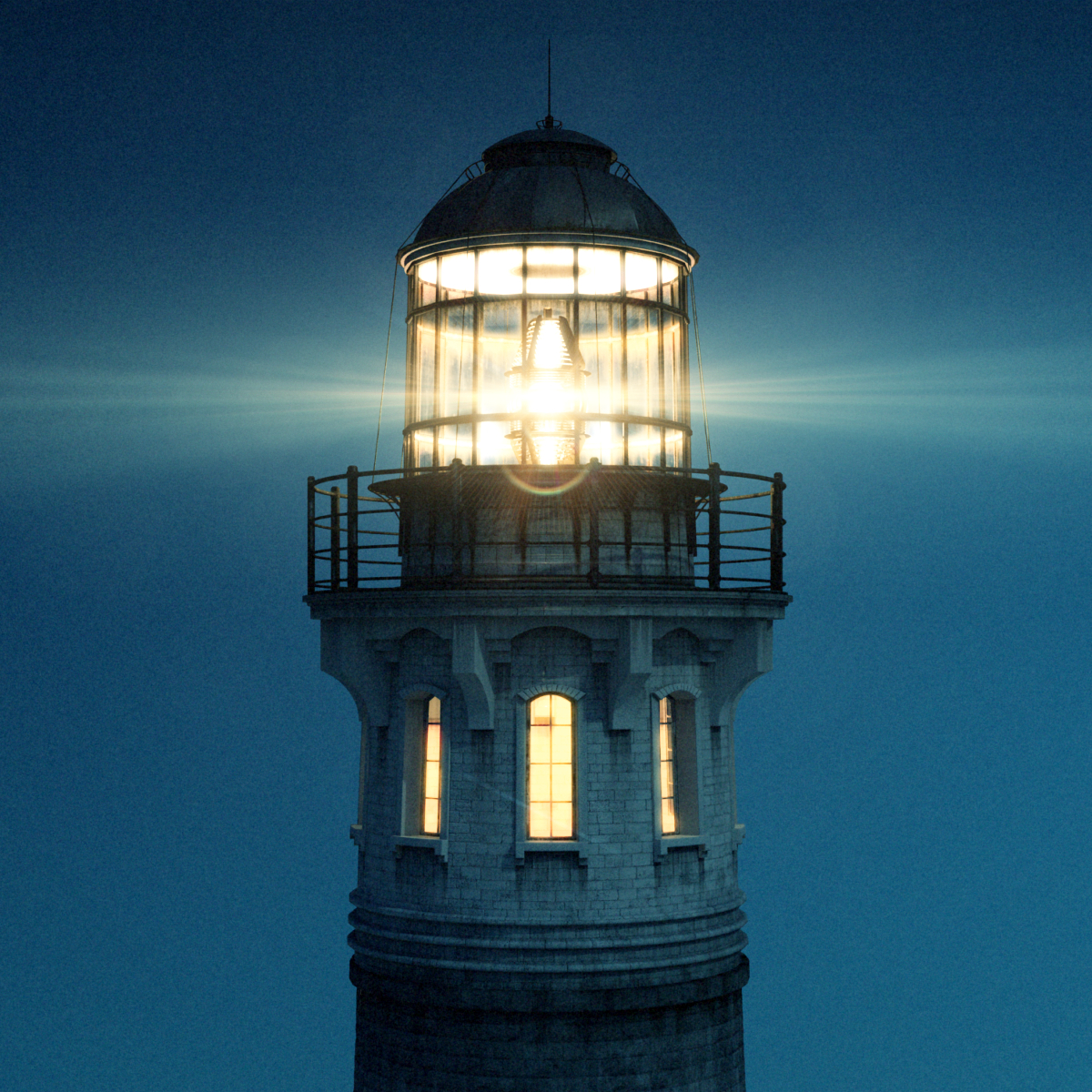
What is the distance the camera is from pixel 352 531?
26.1 m

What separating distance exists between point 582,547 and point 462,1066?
305 inches

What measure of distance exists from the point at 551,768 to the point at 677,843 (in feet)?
7.20

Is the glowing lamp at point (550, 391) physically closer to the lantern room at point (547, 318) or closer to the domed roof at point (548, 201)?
the lantern room at point (547, 318)

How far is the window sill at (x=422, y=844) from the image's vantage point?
25359 millimetres

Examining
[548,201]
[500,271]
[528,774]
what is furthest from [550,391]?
[528,774]

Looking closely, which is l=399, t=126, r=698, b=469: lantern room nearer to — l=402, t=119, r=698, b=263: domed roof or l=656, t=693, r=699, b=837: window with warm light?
l=402, t=119, r=698, b=263: domed roof

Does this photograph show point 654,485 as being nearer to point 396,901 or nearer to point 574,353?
point 574,353

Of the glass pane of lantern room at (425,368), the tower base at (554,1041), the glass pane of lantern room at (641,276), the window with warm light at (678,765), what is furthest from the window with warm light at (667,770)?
the glass pane of lantern room at (641,276)

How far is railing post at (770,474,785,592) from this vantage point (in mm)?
26656

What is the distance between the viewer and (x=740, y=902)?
27.2 meters

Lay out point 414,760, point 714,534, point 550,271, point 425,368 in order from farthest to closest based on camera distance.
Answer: point 425,368 → point 550,271 → point 414,760 → point 714,534

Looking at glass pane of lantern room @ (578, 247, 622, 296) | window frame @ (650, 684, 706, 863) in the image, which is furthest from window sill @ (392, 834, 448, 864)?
glass pane of lantern room @ (578, 247, 622, 296)

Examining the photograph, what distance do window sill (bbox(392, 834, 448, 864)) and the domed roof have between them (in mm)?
8927

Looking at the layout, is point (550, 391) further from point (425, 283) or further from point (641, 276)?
point (425, 283)
